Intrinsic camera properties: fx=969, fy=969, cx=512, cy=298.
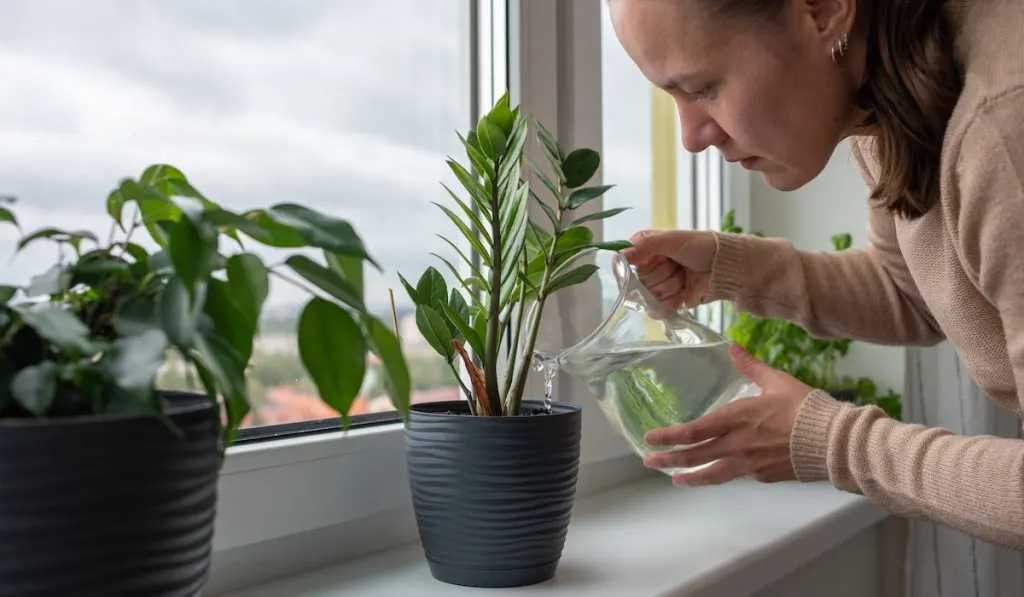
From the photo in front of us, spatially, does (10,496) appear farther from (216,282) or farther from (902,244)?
(902,244)

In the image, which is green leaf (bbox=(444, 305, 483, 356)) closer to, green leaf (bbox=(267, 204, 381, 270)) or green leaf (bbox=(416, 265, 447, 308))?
green leaf (bbox=(416, 265, 447, 308))

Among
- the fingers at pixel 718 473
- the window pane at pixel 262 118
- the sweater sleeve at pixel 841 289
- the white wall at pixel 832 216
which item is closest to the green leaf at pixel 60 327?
the window pane at pixel 262 118

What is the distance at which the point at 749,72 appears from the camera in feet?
2.64

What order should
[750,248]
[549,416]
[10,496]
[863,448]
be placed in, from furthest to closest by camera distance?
[750,248], [863,448], [549,416], [10,496]

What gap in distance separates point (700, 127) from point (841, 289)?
44 centimetres

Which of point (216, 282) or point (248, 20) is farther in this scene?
point (248, 20)

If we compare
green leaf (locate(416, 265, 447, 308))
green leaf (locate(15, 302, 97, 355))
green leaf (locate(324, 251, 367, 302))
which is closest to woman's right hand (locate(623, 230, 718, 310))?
green leaf (locate(416, 265, 447, 308))

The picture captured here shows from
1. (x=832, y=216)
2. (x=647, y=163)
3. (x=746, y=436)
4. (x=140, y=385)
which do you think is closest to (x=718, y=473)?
(x=746, y=436)

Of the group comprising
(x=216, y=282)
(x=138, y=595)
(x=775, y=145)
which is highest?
(x=775, y=145)

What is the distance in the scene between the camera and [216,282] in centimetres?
49

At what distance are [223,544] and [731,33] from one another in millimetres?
586

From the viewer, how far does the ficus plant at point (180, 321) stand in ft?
1.35

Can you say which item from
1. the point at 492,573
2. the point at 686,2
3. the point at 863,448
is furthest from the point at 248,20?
the point at 863,448

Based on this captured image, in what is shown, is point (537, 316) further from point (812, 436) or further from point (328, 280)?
point (328, 280)
